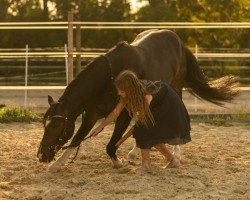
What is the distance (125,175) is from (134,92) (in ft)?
2.42

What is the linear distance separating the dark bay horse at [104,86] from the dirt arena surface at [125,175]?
0.31 metres

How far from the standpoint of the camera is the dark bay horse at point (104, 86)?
5.60 metres

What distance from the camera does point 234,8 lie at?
2303cm

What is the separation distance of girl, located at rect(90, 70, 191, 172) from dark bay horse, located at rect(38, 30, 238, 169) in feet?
0.93

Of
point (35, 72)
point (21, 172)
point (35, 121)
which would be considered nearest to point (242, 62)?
point (35, 72)

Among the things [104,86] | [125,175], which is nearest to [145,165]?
[125,175]

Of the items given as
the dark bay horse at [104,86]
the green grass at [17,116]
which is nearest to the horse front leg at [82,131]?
the dark bay horse at [104,86]

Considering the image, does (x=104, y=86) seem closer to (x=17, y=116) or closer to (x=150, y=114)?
(x=150, y=114)

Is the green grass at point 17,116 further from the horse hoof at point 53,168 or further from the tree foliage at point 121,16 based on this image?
the tree foliage at point 121,16

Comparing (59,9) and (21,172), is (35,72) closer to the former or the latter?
(59,9)

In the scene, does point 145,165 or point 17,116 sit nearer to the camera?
point 145,165

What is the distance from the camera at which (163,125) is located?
562 cm

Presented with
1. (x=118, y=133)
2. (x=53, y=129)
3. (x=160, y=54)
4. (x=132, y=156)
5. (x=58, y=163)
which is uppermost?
(x=160, y=54)

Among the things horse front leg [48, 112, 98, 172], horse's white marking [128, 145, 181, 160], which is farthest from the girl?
horse's white marking [128, 145, 181, 160]
